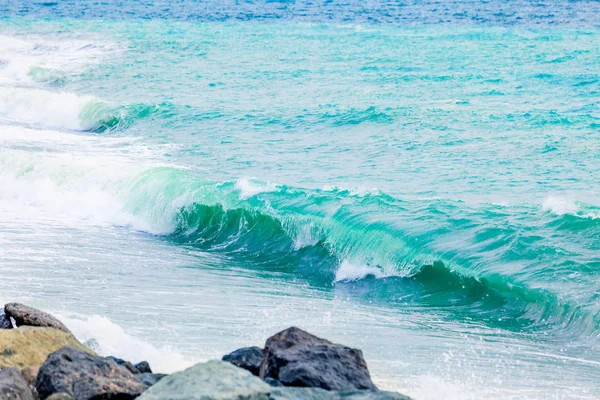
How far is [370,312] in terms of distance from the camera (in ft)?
34.6

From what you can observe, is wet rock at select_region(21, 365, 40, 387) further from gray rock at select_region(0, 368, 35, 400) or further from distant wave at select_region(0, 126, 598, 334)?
distant wave at select_region(0, 126, 598, 334)

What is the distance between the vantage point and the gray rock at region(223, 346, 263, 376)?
22.3ft

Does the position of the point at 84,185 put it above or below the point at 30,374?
below

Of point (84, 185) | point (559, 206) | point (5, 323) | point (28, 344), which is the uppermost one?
point (559, 206)

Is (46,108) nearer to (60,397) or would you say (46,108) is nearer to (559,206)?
(559,206)

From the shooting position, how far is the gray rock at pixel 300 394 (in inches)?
210

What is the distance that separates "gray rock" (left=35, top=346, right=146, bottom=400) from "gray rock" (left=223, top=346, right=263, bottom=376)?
0.87m

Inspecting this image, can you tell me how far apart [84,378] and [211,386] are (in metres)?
1.25

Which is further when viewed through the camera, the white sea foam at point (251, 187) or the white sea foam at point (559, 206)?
the white sea foam at point (251, 187)

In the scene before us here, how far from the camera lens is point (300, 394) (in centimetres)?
547

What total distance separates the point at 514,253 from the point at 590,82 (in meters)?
14.8

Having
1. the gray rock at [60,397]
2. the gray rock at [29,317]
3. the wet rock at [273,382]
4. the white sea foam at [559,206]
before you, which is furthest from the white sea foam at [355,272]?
the gray rock at [60,397]

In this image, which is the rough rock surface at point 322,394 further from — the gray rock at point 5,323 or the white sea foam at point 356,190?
the white sea foam at point 356,190

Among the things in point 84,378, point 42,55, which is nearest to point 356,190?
point 84,378
